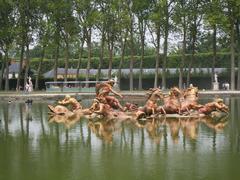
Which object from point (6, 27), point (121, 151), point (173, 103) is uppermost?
point (6, 27)

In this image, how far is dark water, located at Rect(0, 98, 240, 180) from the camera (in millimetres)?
13531

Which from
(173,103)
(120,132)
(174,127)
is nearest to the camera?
(120,132)

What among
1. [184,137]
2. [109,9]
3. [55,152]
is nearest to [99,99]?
[184,137]

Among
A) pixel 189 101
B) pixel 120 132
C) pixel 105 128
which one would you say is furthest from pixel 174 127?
pixel 189 101

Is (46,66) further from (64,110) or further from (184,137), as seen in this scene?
(184,137)

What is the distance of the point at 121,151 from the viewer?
17047mm

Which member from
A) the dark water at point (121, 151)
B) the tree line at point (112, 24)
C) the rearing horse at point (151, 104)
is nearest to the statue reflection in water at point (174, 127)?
the dark water at point (121, 151)

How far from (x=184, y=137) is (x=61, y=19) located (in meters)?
57.3

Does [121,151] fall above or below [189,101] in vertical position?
below

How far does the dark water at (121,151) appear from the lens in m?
13.5

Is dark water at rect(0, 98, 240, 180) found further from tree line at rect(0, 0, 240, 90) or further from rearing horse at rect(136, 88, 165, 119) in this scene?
tree line at rect(0, 0, 240, 90)

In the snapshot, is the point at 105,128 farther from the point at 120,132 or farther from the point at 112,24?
the point at 112,24

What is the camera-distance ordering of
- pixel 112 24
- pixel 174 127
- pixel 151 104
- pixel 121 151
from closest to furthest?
pixel 121 151 < pixel 174 127 < pixel 151 104 < pixel 112 24

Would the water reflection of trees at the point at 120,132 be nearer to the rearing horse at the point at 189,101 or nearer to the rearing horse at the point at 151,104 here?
the rearing horse at the point at 151,104
